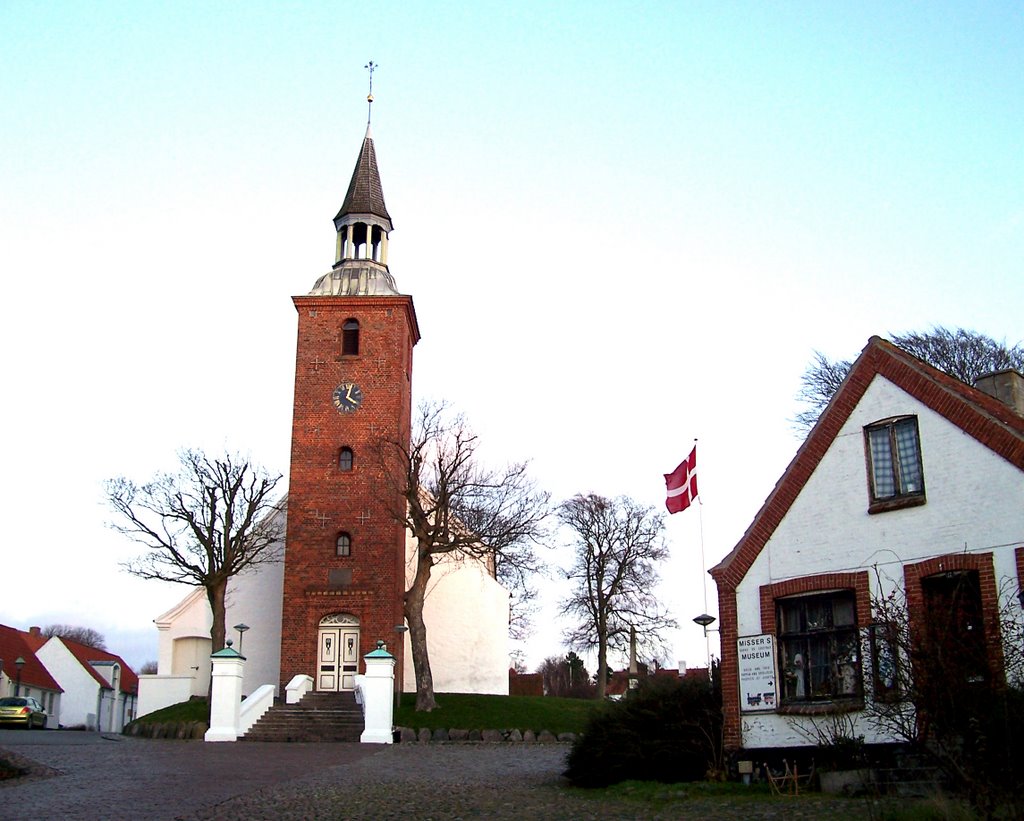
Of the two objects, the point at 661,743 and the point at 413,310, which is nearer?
the point at 661,743

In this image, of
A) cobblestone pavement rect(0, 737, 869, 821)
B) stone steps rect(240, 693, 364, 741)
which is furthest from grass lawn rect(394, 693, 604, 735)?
cobblestone pavement rect(0, 737, 869, 821)

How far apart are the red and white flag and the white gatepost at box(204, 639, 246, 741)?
12.7m

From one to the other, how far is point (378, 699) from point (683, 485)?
10.8 meters

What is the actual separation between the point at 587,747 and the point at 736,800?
323cm

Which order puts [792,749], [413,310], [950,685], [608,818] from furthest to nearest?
[413,310], [792,749], [608,818], [950,685]

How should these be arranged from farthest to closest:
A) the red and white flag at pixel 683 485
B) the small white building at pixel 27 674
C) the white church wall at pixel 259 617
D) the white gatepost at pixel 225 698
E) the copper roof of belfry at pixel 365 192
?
1. the small white building at pixel 27 674
2. the copper roof of belfry at pixel 365 192
3. the white church wall at pixel 259 617
4. the white gatepost at pixel 225 698
5. the red and white flag at pixel 683 485

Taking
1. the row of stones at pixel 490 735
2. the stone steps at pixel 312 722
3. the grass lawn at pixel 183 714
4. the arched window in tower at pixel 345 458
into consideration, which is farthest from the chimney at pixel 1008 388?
the arched window in tower at pixel 345 458

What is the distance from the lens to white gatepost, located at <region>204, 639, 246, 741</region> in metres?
29.0

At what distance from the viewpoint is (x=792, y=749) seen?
54.9 ft

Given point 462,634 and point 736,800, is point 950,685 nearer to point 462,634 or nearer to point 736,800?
point 736,800

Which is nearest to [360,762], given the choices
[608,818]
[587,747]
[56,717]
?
[587,747]

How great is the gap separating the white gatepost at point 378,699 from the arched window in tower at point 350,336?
550 inches

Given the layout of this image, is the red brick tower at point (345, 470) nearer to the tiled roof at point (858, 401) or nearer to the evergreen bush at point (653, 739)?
the evergreen bush at point (653, 739)

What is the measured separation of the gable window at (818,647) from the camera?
16.5 meters
